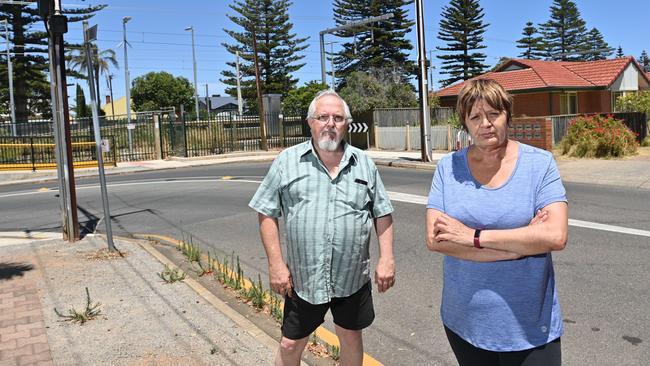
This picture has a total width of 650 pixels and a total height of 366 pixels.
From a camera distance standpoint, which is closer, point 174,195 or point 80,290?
point 80,290

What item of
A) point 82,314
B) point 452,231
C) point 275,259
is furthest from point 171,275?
point 452,231

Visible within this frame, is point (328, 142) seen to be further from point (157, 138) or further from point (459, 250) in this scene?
point (157, 138)

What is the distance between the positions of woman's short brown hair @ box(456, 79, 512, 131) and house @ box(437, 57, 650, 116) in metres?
27.6

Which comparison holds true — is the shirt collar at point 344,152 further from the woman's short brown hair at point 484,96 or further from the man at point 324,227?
the woman's short brown hair at point 484,96

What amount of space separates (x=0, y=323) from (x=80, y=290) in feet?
3.12

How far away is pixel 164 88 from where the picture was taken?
84.5 m

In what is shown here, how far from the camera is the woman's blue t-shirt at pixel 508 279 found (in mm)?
2203

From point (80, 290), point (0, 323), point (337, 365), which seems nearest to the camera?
point (337, 365)

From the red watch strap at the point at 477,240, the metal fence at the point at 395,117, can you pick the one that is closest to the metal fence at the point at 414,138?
the metal fence at the point at 395,117

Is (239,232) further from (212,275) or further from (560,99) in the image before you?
(560,99)

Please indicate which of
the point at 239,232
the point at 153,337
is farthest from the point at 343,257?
the point at 239,232

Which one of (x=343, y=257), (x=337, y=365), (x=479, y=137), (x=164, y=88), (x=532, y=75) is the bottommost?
(x=337, y=365)

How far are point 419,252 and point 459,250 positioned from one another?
4.82 m

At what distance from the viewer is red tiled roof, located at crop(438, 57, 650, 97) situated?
1182 inches
